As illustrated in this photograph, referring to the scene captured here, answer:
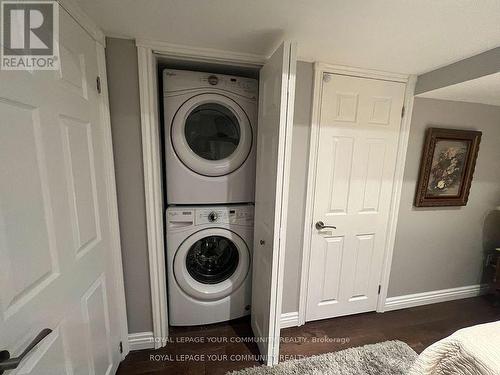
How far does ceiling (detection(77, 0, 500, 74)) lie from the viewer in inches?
36.2

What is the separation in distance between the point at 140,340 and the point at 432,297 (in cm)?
268

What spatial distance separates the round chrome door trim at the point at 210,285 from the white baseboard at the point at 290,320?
0.46 m

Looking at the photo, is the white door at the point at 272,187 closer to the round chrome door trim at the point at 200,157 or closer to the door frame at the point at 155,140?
the round chrome door trim at the point at 200,157

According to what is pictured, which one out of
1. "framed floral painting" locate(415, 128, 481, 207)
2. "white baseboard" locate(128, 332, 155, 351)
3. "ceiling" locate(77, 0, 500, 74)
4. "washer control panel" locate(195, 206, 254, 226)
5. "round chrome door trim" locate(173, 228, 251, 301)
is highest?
"ceiling" locate(77, 0, 500, 74)

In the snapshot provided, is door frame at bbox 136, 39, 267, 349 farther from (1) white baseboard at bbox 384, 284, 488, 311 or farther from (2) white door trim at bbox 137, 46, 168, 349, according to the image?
(1) white baseboard at bbox 384, 284, 488, 311

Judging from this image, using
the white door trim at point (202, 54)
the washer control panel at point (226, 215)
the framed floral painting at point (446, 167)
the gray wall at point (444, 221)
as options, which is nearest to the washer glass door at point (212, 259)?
the washer control panel at point (226, 215)

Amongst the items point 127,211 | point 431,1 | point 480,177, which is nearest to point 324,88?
point 431,1

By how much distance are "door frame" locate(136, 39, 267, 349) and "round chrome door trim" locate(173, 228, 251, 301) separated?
12 cm

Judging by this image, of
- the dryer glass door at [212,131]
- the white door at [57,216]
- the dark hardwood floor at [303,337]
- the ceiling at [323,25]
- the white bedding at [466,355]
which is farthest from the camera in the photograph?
the dryer glass door at [212,131]

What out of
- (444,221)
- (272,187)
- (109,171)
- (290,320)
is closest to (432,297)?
(444,221)

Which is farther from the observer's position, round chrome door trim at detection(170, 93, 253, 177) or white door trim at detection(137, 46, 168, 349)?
round chrome door trim at detection(170, 93, 253, 177)

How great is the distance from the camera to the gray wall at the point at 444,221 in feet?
5.82

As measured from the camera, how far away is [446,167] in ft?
6.05
